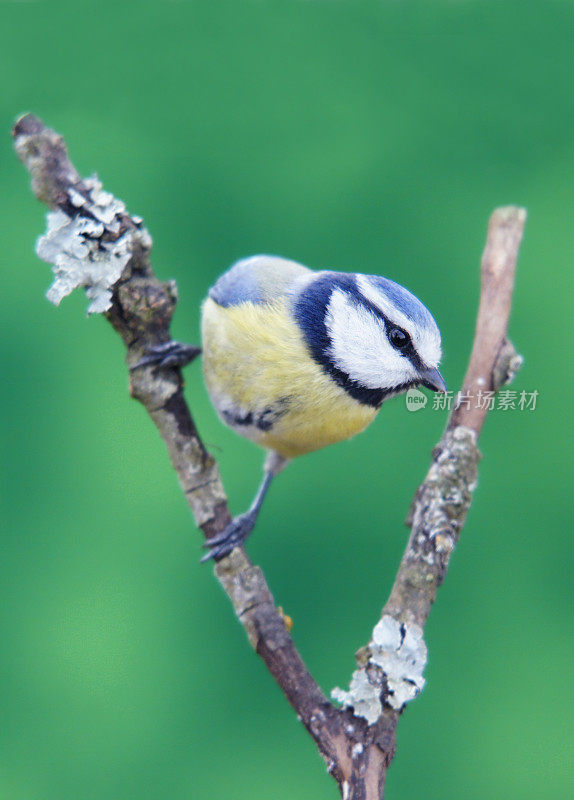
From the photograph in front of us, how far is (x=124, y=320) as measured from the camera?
83cm

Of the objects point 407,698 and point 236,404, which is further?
point 236,404

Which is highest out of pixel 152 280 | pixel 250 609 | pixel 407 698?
pixel 152 280

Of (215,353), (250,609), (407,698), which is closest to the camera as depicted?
(407,698)

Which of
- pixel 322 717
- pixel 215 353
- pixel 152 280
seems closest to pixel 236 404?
pixel 215 353

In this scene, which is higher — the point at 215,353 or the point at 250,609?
the point at 215,353

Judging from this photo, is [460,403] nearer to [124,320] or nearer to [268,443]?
[268,443]

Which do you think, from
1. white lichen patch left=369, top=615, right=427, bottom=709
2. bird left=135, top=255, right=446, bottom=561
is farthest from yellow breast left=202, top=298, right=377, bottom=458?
white lichen patch left=369, top=615, right=427, bottom=709

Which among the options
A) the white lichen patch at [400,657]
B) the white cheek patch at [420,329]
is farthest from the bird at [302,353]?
the white lichen patch at [400,657]

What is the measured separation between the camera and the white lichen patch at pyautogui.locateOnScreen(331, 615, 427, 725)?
2.26ft

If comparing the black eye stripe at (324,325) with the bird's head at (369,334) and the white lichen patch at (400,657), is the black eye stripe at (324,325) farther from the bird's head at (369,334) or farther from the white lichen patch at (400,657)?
the white lichen patch at (400,657)

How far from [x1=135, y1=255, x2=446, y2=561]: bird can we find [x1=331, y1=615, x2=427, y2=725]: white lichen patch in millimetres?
214

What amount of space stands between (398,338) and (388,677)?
30cm

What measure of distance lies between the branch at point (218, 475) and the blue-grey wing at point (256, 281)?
99 mm

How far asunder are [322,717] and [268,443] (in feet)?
1.07
